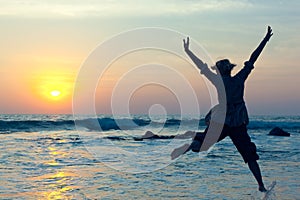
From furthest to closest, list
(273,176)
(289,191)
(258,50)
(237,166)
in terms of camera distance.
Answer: (237,166), (273,176), (289,191), (258,50)

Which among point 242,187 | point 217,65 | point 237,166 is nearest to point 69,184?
point 242,187

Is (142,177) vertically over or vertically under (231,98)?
under

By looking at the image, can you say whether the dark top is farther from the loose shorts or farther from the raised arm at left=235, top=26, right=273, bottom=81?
the loose shorts

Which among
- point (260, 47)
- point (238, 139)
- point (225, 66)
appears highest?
point (260, 47)

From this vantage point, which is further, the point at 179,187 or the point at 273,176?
the point at 273,176

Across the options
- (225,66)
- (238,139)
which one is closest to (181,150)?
(238,139)

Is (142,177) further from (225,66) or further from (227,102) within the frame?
(225,66)

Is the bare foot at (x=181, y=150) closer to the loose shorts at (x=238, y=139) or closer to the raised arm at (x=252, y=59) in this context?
the loose shorts at (x=238, y=139)

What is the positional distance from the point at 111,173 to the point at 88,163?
2.58m

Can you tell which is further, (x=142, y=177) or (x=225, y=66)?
(x=142, y=177)

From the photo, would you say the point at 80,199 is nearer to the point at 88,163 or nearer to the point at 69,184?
the point at 69,184

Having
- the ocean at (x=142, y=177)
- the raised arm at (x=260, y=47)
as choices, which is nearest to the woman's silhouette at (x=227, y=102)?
the raised arm at (x=260, y=47)

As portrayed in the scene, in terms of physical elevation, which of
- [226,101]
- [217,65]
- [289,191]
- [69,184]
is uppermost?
[217,65]

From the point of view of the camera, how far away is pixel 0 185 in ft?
36.7
